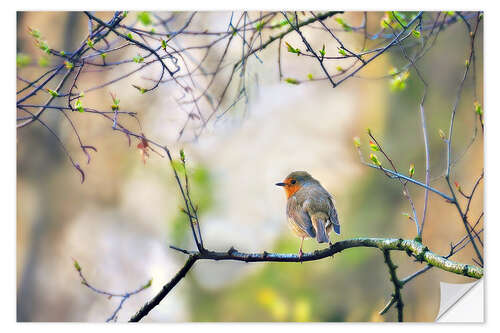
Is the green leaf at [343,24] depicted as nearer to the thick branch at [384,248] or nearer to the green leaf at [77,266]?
the thick branch at [384,248]

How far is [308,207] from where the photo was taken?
2.82 meters

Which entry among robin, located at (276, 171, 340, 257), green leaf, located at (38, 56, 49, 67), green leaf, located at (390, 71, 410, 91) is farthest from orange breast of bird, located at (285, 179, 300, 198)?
green leaf, located at (38, 56, 49, 67)

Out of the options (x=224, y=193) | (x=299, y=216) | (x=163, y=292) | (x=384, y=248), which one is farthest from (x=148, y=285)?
(x=384, y=248)

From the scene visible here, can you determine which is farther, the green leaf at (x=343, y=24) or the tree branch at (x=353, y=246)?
the green leaf at (x=343, y=24)

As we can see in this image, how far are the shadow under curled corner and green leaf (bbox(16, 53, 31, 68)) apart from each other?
2.65 m

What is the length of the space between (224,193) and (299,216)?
48cm

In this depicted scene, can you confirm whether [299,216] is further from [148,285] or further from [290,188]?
[148,285]

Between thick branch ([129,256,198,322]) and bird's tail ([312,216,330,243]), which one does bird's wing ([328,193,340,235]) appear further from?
thick branch ([129,256,198,322])

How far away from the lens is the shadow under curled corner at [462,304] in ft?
9.21

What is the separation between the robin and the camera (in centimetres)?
273

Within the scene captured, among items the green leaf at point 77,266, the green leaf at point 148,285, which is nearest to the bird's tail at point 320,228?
the green leaf at point 148,285

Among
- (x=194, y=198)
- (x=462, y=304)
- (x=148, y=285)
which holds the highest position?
(x=194, y=198)

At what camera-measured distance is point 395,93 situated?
3.36 metres

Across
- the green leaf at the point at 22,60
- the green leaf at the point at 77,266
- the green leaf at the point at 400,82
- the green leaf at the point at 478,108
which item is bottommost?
the green leaf at the point at 77,266
